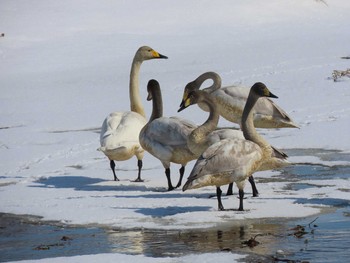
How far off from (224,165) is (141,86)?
14.5 m

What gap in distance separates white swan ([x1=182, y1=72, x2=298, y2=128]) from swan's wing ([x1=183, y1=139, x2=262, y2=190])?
159 inches

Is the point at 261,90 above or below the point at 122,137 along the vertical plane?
above

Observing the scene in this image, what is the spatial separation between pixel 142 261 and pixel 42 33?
94.1ft

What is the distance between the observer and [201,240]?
325 inches

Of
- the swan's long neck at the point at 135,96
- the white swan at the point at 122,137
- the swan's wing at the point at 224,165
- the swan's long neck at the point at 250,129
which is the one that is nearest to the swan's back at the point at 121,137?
the white swan at the point at 122,137

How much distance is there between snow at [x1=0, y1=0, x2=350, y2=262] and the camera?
1042 centimetres

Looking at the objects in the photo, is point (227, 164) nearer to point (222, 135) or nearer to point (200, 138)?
point (222, 135)

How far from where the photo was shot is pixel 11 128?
19.0 m

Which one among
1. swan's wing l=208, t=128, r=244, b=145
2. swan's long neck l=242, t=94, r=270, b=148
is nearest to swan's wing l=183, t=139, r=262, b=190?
swan's long neck l=242, t=94, r=270, b=148

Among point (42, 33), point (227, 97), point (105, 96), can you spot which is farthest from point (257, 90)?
point (42, 33)

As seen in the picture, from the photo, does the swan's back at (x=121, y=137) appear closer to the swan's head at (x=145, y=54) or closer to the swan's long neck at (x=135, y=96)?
the swan's long neck at (x=135, y=96)

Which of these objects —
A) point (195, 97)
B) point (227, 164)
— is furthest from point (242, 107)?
point (227, 164)

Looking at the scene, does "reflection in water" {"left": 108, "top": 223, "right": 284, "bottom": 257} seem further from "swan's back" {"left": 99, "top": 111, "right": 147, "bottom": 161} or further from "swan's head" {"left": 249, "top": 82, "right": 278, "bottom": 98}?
"swan's back" {"left": 99, "top": 111, "right": 147, "bottom": 161}

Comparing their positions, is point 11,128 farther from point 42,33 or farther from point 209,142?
point 42,33
